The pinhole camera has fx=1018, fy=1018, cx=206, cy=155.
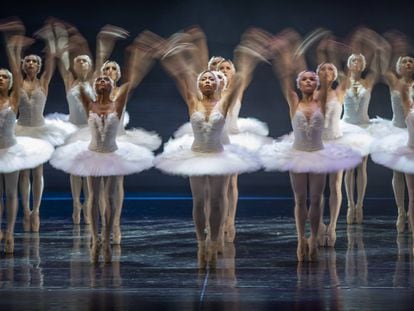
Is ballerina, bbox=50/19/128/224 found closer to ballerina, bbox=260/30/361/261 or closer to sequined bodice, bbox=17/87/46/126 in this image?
sequined bodice, bbox=17/87/46/126

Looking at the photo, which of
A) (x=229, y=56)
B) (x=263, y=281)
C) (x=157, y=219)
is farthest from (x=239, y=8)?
(x=263, y=281)

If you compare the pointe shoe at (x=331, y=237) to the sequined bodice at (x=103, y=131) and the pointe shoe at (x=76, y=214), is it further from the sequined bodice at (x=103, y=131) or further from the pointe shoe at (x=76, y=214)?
the pointe shoe at (x=76, y=214)

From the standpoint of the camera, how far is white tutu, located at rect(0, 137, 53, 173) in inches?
308

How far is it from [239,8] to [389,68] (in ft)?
13.2

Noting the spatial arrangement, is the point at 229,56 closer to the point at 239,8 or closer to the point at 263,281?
the point at 239,8

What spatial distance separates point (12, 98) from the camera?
25.9ft

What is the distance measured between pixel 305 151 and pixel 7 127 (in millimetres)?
2312

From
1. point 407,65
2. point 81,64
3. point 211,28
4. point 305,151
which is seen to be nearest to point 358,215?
point 407,65

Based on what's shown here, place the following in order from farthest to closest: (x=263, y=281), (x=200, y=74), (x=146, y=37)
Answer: (x=146, y=37)
(x=200, y=74)
(x=263, y=281)

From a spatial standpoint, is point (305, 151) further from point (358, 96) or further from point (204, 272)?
point (358, 96)

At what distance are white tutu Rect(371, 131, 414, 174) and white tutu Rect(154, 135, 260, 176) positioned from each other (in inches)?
42.3

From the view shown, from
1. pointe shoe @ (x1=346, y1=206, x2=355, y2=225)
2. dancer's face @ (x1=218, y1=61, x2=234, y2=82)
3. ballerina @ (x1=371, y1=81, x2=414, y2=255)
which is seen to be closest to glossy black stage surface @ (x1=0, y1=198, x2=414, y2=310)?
pointe shoe @ (x1=346, y1=206, x2=355, y2=225)

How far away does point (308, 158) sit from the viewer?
741cm

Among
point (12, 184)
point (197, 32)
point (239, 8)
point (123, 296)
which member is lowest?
point (123, 296)
